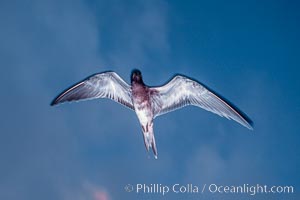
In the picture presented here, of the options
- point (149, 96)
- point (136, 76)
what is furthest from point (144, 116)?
point (136, 76)

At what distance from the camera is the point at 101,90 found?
6.07ft

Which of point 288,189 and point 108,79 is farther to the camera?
point 108,79

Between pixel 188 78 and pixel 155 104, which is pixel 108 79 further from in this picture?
pixel 188 78

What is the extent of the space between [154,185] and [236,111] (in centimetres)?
56

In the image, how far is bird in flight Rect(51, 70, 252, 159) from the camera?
172 centimetres

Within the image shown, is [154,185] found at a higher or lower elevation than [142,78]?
lower

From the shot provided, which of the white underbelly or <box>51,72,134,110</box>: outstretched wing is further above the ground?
<box>51,72,134,110</box>: outstretched wing

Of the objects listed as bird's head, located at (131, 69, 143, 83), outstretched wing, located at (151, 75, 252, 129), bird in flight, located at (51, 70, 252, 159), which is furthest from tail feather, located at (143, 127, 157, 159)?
bird's head, located at (131, 69, 143, 83)

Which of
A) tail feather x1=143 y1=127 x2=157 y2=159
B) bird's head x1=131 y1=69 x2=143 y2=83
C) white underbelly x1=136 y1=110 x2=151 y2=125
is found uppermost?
bird's head x1=131 y1=69 x2=143 y2=83

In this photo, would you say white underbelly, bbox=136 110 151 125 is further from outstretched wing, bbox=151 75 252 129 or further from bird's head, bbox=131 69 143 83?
bird's head, bbox=131 69 143 83

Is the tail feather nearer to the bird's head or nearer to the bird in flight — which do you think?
the bird in flight

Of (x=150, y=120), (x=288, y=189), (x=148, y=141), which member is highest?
(x=150, y=120)

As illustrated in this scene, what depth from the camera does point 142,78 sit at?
175cm

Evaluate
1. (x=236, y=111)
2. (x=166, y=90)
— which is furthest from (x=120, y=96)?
(x=236, y=111)
